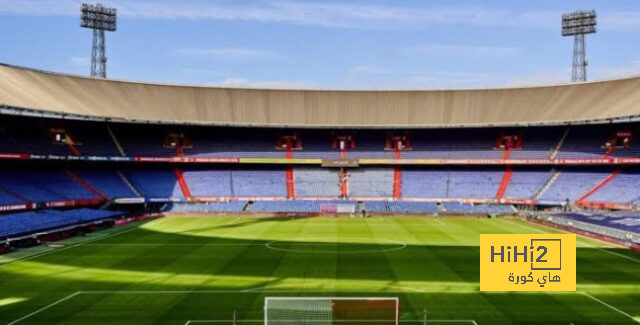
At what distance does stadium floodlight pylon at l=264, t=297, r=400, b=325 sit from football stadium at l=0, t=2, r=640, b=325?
107mm

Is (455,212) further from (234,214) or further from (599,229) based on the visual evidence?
(234,214)

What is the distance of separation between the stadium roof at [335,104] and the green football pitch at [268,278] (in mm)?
28030

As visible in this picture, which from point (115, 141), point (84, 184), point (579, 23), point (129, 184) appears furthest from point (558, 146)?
point (84, 184)

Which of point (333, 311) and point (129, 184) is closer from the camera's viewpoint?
point (333, 311)

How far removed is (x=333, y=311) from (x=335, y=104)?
62.4 meters

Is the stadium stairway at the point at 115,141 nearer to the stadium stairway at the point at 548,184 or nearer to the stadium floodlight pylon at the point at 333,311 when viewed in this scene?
the stadium stairway at the point at 548,184

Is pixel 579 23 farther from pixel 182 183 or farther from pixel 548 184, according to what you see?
pixel 182 183

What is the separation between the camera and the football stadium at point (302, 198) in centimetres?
2545

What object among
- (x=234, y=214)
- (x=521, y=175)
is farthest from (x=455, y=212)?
(x=234, y=214)

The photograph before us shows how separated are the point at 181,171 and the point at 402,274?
52.2 metres

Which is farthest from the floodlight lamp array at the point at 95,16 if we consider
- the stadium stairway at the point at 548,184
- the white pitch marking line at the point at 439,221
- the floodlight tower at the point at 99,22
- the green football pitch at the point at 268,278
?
the stadium stairway at the point at 548,184

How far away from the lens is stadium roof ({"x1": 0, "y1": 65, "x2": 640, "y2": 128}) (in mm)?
69000

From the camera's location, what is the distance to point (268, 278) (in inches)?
1163

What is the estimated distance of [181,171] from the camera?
76.9 meters
